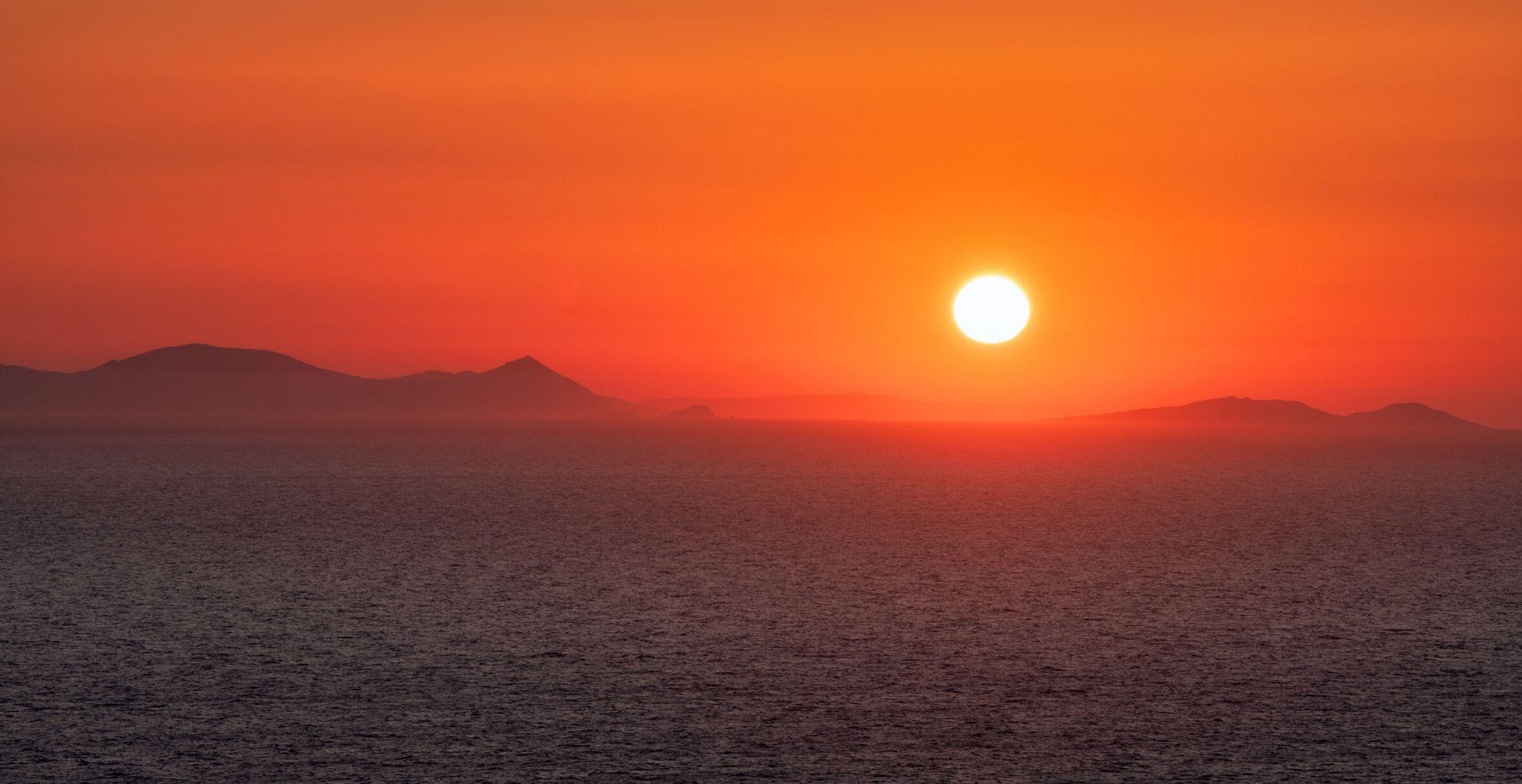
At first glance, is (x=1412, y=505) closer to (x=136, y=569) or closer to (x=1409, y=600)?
(x=1409, y=600)

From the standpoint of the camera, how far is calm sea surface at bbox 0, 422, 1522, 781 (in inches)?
528

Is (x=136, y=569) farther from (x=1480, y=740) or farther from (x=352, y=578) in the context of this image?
(x=1480, y=740)

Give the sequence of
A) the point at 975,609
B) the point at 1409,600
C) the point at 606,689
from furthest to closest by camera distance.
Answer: the point at 1409,600, the point at 975,609, the point at 606,689

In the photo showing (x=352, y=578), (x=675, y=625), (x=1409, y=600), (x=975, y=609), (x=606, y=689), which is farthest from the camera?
(x=352, y=578)

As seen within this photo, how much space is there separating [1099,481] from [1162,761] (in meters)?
61.8

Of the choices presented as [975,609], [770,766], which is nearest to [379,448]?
[975,609]

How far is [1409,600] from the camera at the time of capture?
24.9 metres

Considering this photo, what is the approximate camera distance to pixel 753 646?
19.3 metres

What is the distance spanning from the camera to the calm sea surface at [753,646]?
13.4 m

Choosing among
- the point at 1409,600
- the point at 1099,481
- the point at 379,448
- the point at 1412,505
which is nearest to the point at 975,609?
the point at 1409,600

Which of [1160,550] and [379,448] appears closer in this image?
→ [1160,550]

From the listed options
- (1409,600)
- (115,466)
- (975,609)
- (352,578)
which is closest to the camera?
(975,609)

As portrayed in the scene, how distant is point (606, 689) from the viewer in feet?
53.6

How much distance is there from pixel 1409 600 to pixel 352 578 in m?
20.1
